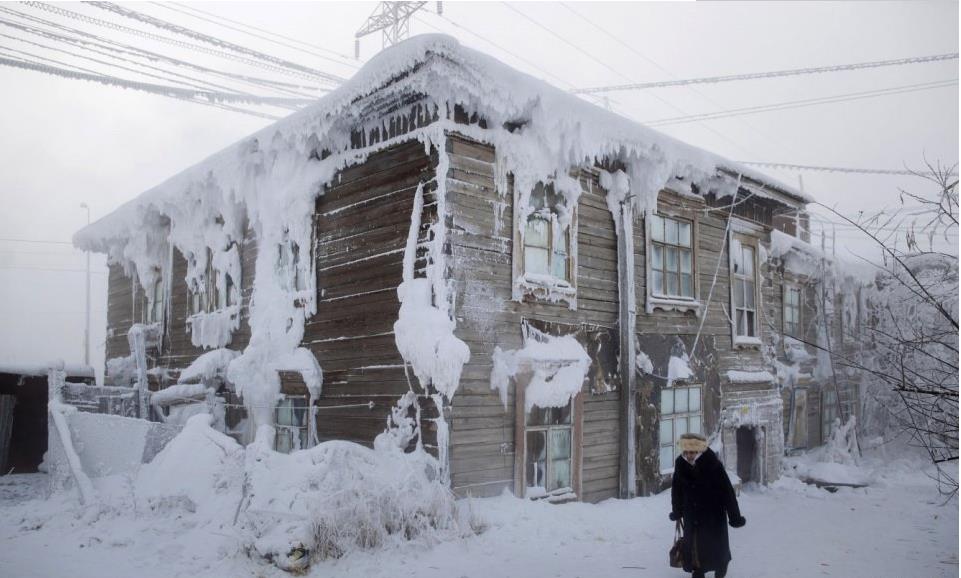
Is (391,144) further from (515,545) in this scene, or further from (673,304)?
(673,304)

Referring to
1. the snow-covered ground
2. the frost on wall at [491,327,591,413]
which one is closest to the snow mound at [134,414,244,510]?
the snow-covered ground

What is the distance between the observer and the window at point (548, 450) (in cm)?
970

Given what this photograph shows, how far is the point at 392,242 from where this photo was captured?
31.4 ft

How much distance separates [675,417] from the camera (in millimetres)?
12328

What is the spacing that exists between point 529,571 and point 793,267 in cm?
1545

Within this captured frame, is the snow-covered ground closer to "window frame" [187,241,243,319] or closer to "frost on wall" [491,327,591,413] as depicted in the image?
"frost on wall" [491,327,591,413]

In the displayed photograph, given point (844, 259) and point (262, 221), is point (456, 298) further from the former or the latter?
point (844, 259)

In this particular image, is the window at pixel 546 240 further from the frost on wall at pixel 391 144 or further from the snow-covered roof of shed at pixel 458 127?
the snow-covered roof of shed at pixel 458 127

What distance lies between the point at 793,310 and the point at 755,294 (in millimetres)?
6421

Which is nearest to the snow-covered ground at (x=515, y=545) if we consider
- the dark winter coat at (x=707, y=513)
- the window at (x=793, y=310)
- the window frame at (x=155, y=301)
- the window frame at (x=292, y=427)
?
the dark winter coat at (x=707, y=513)

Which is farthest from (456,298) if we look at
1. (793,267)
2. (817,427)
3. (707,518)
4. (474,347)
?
(817,427)

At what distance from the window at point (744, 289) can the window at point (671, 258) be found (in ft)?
5.52

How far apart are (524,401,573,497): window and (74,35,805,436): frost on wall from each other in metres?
1.77

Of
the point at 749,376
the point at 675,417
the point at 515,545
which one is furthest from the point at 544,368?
the point at 749,376
